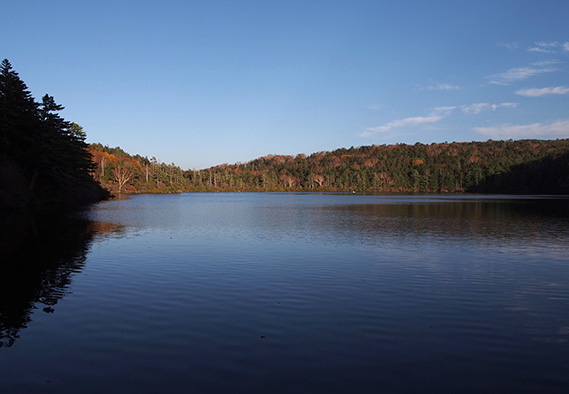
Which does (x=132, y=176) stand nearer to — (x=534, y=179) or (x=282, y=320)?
(x=282, y=320)

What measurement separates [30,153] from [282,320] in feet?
157

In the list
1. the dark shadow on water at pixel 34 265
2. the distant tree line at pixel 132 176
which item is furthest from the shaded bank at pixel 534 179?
the dark shadow on water at pixel 34 265

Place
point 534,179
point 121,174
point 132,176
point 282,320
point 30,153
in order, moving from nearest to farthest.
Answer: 1. point 282,320
2. point 30,153
3. point 121,174
4. point 132,176
5. point 534,179

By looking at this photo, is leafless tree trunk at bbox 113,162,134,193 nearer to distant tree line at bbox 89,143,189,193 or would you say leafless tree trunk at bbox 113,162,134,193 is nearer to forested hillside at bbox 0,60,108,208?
distant tree line at bbox 89,143,189,193

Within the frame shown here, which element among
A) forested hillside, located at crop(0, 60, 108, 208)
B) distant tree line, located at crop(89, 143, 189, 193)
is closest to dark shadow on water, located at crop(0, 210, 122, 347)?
forested hillside, located at crop(0, 60, 108, 208)

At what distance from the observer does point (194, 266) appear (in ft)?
57.0

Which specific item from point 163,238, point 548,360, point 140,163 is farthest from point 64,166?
point 140,163

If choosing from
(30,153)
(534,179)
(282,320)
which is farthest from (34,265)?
(534,179)

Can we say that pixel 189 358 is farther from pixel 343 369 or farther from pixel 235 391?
pixel 343 369

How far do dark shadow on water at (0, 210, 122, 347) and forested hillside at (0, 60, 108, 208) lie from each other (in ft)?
42.7

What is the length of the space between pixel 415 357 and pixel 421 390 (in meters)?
1.31

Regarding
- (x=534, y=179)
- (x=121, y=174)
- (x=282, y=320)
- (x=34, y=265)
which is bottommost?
(x=282, y=320)

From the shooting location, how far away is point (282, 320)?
10.3 meters

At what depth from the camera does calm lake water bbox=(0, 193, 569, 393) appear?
7141mm
